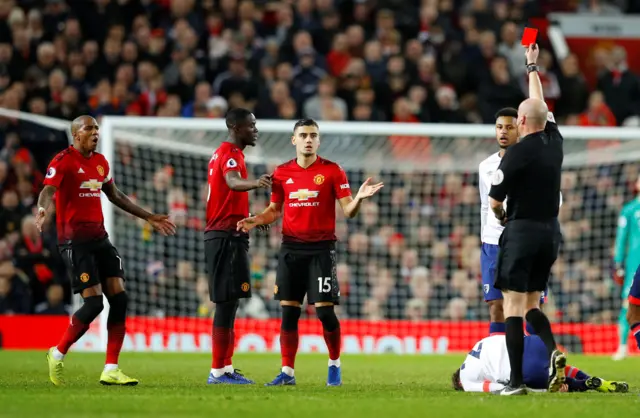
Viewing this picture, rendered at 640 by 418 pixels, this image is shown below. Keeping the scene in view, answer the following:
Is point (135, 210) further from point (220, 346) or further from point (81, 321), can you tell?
point (220, 346)

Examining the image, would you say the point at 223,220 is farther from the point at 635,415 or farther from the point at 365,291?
the point at 365,291

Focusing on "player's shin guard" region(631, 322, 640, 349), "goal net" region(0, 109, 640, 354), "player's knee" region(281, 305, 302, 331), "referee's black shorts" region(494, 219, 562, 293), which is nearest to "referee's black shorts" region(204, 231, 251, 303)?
"player's knee" region(281, 305, 302, 331)

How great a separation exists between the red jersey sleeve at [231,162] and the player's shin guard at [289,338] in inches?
50.0

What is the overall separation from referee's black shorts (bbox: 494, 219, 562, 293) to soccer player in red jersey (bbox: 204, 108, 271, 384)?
8.91ft

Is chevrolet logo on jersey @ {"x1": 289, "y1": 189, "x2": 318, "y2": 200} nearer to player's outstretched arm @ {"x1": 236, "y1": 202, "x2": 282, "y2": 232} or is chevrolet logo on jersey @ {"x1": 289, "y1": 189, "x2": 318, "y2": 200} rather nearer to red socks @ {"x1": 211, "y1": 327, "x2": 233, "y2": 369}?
player's outstretched arm @ {"x1": 236, "y1": 202, "x2": 282, "y2": 232}

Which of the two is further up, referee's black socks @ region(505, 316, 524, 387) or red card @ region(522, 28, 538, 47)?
red card @ region(522, 28, 538, 47)

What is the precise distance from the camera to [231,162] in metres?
10.3

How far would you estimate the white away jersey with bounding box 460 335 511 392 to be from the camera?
897 centimetres

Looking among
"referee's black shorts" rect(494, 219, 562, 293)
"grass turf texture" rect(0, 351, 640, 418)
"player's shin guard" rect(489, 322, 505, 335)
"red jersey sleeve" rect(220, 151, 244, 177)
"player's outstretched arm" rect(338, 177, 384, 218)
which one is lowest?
"grass turf texture" rect(0, 351, 640, 418)

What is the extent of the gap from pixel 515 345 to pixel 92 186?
3921 mm

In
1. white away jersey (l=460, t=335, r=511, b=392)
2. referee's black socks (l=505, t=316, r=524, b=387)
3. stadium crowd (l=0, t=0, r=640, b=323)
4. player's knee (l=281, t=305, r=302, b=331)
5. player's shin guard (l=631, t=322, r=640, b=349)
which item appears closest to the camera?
referee's black socks (l=505, t=316, r=524, b=387)

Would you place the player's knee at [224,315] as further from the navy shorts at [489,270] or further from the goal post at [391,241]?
the goal post at [391,241]

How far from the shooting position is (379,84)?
19.7 meters

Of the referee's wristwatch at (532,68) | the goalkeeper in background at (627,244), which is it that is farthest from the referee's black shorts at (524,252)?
the goalkeeper in background at (627,244)
